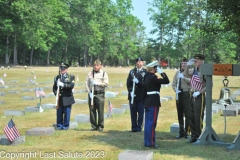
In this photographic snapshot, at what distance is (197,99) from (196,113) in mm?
320

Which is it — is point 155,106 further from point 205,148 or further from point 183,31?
point 183,31

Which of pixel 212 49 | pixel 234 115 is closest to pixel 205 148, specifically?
pixel 234 115

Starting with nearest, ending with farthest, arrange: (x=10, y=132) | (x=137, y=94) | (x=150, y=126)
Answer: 1. (x=150, y=126)
2. (x=10, y=132)
3. (x=137, y=94)

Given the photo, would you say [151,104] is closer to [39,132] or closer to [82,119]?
[39,132]

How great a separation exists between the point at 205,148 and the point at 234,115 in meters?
5.72

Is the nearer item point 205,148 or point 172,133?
point 205,148

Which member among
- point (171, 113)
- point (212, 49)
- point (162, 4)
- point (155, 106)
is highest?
point (162, 4)

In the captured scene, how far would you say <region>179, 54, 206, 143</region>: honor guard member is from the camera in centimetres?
738

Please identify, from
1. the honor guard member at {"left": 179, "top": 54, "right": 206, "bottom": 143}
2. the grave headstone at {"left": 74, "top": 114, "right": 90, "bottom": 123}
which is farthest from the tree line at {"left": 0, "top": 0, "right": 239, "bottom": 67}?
the honor guard member at {"left": 179, "top": 54, "right": 206, "bottom": 143}

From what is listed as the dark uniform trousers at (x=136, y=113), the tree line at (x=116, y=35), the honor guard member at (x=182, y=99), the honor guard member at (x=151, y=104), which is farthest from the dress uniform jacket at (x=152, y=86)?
the tree line at (x=116, y=35)

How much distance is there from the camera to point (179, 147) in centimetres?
712

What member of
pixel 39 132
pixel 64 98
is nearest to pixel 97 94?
pixel 64 98

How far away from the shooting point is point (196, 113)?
7.39 m

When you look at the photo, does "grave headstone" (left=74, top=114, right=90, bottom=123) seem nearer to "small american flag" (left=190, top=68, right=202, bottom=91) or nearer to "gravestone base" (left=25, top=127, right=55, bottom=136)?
"gravestone base" (left=25, top=127, right=55, bottom=136)
